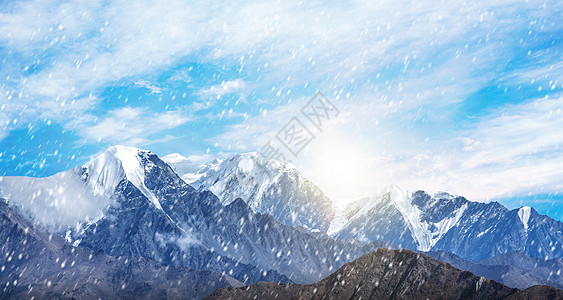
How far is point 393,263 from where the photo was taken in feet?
629

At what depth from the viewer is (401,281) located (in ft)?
601

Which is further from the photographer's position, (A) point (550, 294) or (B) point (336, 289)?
(B) point (336, 289)

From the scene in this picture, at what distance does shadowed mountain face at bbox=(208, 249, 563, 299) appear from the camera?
17238 cm

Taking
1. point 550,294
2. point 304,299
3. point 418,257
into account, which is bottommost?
point 550,294

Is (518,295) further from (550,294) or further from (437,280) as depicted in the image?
(437,280)

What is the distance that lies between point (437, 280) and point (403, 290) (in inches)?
472

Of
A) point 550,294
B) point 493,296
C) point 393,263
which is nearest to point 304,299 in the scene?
point 393,263

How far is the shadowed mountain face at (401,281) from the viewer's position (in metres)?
172

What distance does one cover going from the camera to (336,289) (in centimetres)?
19025

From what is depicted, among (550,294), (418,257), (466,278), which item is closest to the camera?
(550,294)

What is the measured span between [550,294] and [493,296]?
606 inches

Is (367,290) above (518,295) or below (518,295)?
above

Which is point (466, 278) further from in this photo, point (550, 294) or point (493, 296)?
point (550, 294)

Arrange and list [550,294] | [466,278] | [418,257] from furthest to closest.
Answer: [418,257] < [466,278] < [550,294]
